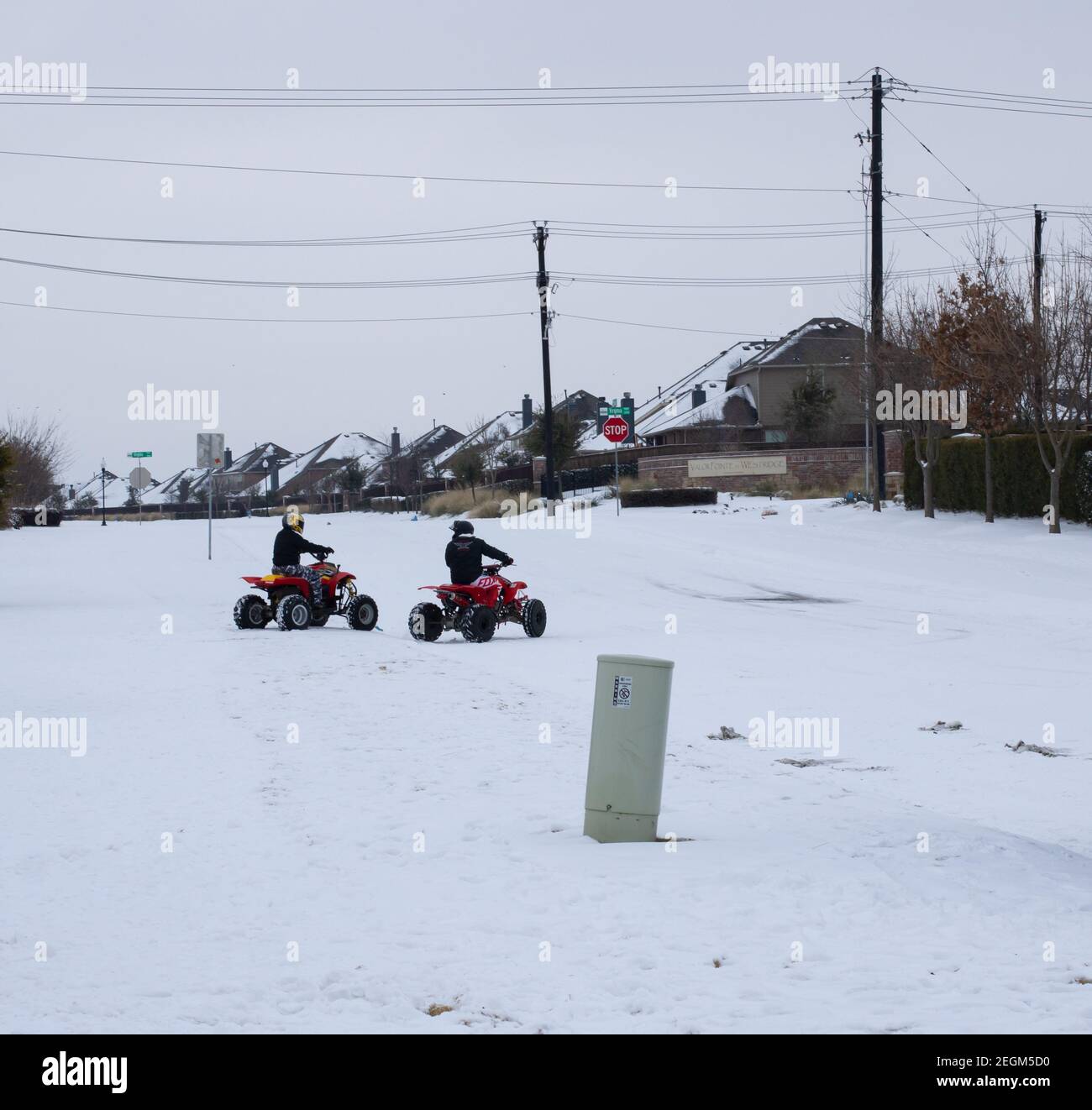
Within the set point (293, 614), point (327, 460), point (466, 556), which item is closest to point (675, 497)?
point (293, 614)

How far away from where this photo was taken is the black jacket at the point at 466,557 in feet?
61.4

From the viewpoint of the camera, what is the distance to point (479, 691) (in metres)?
13.5

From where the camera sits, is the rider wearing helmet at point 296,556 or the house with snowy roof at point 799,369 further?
the house with snowy roof at point 799,369

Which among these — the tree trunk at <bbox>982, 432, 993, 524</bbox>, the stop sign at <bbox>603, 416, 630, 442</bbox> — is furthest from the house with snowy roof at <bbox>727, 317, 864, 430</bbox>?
the tree trunk at <bbox>982, 432, 993, 524</bbox>

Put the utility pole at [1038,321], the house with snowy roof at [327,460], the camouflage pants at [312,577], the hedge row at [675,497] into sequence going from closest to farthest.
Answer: the camouflage pants at [312,577] → the utility pole at [1038,321] → the hedge row at [675,497] → the house with snowy roof at [327,460]

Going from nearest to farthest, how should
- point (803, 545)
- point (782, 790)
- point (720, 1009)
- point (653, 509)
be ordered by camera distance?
point (720, 1009) < point (782, 790) < point (803, 545) < point (653, 509)

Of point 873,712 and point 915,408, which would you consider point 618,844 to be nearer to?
point 873,712

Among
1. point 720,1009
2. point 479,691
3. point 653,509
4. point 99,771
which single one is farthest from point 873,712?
point 653,509

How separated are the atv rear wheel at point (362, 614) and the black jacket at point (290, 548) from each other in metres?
0.80

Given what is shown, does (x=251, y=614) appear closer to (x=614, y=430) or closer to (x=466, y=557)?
(x=466, y=557)

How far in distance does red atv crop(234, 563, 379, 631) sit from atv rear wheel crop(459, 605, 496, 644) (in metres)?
1.94

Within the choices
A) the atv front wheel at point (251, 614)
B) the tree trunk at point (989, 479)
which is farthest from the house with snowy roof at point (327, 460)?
the atv front wheel at point (251, 614)

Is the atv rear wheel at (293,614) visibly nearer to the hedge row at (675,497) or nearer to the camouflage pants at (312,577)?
the camouflage pants at (312,577)
